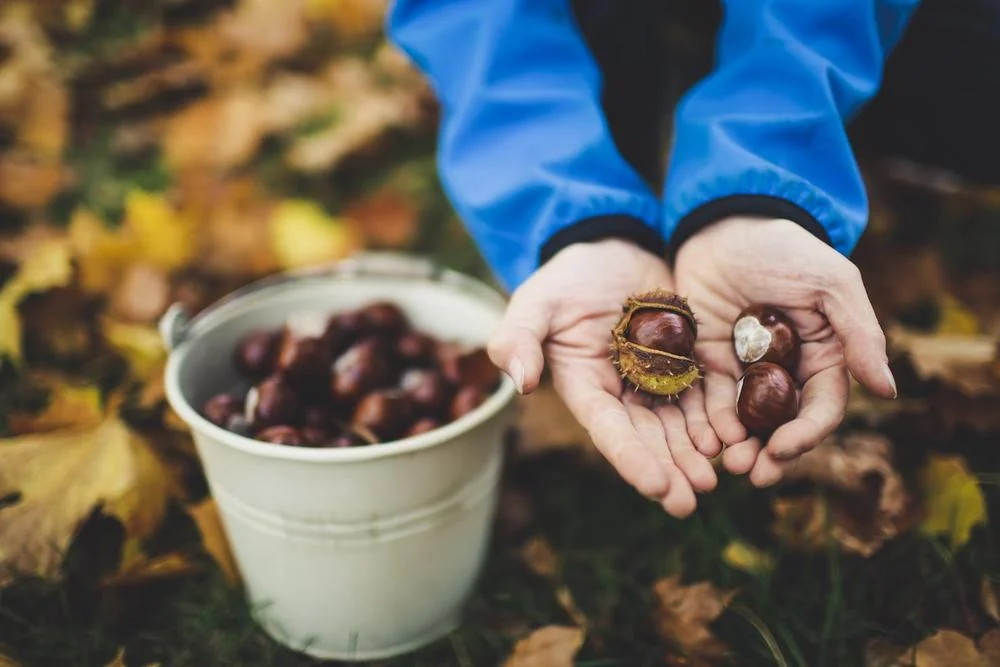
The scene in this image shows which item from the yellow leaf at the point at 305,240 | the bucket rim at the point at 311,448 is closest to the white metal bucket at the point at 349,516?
the bucket rim at the point at 311,448

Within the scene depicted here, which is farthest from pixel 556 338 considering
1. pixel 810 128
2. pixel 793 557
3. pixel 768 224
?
pixel 793 557

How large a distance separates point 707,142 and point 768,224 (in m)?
0.20

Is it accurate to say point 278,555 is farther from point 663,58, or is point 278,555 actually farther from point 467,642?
point 663,58

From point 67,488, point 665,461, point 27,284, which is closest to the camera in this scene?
point 665,461

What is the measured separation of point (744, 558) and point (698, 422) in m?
0.44

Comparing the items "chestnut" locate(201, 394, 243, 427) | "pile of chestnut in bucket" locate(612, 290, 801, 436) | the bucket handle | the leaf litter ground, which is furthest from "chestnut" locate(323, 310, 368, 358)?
"pile of chestnut in bucket" locate(612, 290, 801, 436)

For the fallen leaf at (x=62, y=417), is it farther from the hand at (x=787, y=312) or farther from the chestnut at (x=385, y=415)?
the hand at (x=787, y=312)

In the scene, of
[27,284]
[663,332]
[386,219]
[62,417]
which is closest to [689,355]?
[663,332]

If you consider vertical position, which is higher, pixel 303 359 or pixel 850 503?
Result: pixel 303 359

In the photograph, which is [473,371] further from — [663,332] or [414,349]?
[663,332]

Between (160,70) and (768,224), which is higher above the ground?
(768,224)

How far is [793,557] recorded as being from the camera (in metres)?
1.49

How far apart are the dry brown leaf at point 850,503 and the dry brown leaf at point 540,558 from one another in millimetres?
416

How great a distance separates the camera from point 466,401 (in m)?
1.44
